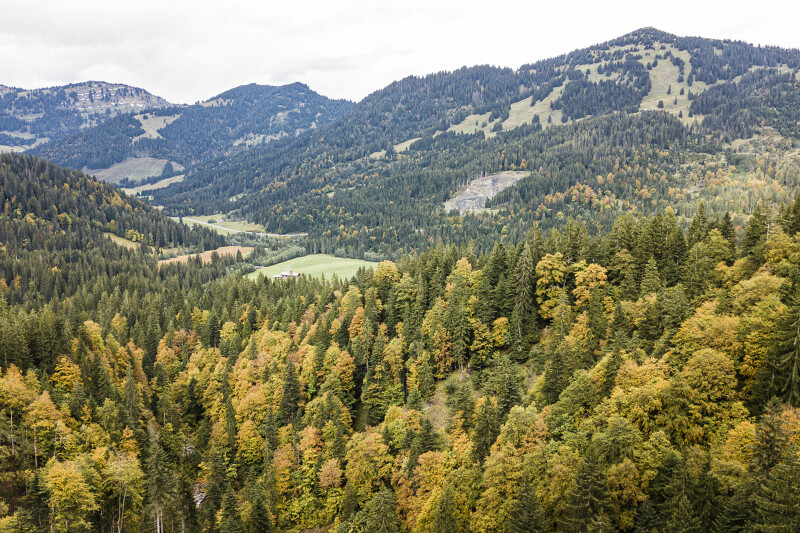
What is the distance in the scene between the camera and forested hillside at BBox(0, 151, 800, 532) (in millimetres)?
42531

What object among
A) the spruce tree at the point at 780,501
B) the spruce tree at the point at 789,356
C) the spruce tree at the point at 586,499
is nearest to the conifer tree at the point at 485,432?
the spruce tree at the point at 586,499

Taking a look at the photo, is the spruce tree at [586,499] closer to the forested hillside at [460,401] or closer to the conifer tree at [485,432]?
the forested hillside at [460,401]

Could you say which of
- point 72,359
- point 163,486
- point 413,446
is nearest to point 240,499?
point 163,486

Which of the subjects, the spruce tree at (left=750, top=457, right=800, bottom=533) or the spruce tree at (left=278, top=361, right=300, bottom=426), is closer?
the spruce tree at (left=750, top=457, right=800, bottom=533)

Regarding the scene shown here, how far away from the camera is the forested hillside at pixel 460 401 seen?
140 ft

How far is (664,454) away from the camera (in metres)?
41.8

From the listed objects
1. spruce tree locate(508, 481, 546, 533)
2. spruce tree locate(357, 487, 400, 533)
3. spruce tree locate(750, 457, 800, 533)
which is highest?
spruce tree locate(750, 457, 800, 533)

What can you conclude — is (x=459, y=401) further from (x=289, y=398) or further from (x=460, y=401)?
(x=289, y=398)

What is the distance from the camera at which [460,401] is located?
6850 centimetres

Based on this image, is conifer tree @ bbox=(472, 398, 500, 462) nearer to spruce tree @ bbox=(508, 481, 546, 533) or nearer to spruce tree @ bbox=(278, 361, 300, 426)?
spruce tree @ bbox=(508, 481, 546, 533)

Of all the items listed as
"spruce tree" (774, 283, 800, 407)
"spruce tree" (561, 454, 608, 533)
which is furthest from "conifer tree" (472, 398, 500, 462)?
"spruce tree" (774, 283, 800, 407)

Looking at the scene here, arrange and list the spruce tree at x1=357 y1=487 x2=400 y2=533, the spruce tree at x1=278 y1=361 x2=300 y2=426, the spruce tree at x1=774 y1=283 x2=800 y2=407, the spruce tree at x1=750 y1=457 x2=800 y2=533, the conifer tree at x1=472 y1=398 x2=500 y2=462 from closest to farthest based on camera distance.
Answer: the spruce tree at x1=750 y1=457 x2=800 y2=533 < the spruce tree at x1=774 y1=283 x2=800 y2=407 < the spruce tree at x1=357 y1=487 x2=400 y2=533 < the conifer tree at x1=472 y1=398 x2=500 y2=462 < the spruce tree at x1=278 y1=361 x2=300 y2=426

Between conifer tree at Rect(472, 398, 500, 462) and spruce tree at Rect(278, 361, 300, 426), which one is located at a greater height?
conifer tree at Rect(472, 398, 500, 462)

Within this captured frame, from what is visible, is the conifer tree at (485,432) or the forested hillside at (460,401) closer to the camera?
the forested hillside at (460,401)
